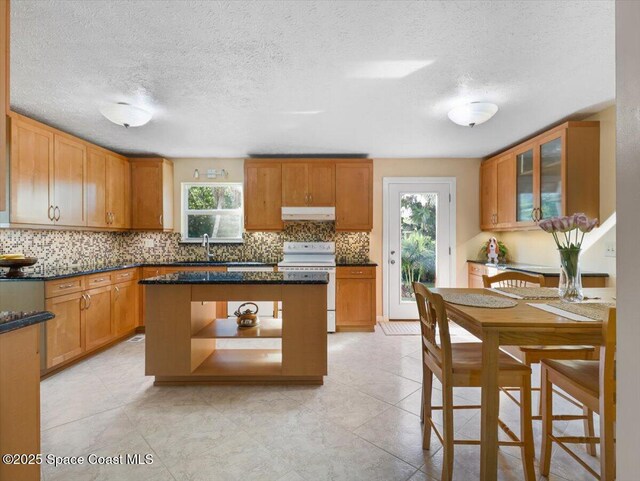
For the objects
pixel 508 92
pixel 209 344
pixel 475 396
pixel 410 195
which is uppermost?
pixel 508 92

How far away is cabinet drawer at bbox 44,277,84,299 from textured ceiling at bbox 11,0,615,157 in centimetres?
161

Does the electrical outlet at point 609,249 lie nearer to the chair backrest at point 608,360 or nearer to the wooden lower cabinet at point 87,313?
the chair backrest at point 608,360

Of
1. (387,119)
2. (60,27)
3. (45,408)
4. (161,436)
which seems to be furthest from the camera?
(387,119)

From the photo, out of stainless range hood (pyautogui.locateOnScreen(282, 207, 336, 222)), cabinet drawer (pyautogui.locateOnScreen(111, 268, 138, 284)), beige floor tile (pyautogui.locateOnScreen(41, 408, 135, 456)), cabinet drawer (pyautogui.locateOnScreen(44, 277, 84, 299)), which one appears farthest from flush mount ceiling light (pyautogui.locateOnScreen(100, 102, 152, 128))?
beige floor tile (pyautogui.locateOnScreen(41, 408, 135, 456))

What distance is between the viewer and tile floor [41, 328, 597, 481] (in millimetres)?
1678

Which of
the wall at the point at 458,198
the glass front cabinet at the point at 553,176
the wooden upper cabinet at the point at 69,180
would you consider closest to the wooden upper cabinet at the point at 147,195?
the wooden upper cabinet at the point at 69,180

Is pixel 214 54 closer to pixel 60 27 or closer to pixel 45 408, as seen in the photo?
pixel 60 27

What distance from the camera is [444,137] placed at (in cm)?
381

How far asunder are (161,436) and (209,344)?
38.3 inches

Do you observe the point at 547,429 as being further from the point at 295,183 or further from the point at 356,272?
the point at 295,183

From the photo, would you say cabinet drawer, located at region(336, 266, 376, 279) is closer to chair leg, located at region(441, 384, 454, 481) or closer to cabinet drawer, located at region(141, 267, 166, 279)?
cabinet drawer, located at region(141, 267, 166, 279)

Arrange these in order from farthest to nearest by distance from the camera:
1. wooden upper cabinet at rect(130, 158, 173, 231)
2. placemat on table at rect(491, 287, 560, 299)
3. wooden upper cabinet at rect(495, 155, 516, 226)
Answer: wooden upper cabinet at rect(130, 158, 173, 231), wooden upper cabinet at rect(495, 155, 516, 226), placemat on table at rect(491, 287, 560, 299)

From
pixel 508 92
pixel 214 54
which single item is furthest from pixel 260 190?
pixel 508 92

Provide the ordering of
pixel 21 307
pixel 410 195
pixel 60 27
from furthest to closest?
pixel 410 195 < pixel 21 307 < pixel 60 27
